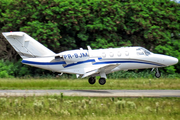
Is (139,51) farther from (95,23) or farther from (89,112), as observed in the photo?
(89,112)

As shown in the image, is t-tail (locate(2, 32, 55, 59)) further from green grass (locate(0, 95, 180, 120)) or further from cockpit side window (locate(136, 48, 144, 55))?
green grass (locate(0, 95, 180, 120))

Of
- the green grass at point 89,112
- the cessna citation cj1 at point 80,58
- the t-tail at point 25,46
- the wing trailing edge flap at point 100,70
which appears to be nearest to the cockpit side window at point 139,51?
→ the cessna citation cj1 at point 80,58

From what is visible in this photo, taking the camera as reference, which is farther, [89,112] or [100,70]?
[100,70]

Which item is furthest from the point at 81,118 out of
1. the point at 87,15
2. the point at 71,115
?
the point at 87,15

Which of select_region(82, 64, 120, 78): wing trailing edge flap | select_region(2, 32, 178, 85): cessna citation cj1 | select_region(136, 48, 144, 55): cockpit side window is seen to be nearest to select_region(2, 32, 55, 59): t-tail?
select_region(2, 32, 178, 85): cessna citation cj1

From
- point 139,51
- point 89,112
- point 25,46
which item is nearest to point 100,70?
point 139,51

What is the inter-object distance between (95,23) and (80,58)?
36.2 feet

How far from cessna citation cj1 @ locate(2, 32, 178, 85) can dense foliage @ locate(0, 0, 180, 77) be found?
8.66 meters

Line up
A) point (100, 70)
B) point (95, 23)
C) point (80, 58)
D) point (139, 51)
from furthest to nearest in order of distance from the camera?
1. point (95, 23)
2. point (139, 51)
3. point (80, 58)
4. point (100, 70)

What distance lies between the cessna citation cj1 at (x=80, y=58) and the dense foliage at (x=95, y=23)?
8.66 meters

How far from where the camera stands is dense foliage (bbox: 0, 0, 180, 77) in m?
30.4

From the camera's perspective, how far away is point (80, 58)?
21.3 meters

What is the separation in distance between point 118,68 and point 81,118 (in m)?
12.0

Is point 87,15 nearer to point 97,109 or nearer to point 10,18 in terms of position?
point 10,18
